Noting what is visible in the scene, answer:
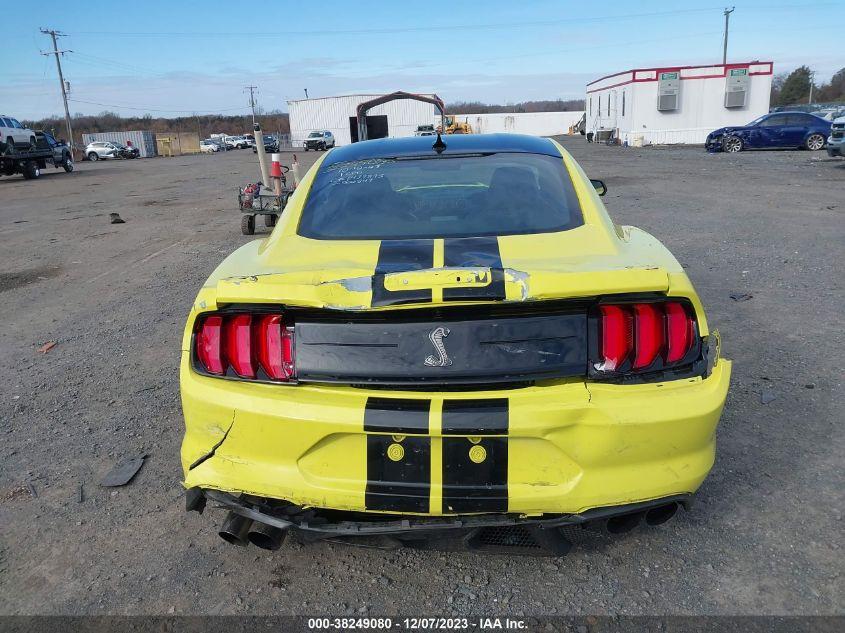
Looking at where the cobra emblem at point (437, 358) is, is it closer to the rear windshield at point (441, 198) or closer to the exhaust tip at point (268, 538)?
the rear windshield at point (441, 198)

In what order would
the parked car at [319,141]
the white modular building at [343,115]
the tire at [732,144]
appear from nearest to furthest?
1. the tire at [732,144]
2. the parked car at [319,141]
3. the white modular building at [343,115]

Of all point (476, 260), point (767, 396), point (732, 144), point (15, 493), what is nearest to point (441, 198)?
point (476, 260)

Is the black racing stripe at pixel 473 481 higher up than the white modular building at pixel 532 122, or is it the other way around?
the white modular building at pixel 532 122

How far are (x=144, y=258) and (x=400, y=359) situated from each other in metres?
7.87

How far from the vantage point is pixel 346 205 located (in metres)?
2.94

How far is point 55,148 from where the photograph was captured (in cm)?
2978

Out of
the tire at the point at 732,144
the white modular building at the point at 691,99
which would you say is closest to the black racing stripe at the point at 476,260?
the tire at the point at 732,144

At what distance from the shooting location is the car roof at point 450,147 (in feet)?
10.9

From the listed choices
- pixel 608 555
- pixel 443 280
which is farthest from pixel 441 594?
pixel 443 280

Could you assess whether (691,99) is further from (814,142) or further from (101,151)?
(101,151)

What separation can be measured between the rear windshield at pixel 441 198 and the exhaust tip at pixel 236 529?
1.16 metres

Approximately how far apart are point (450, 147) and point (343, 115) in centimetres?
6159

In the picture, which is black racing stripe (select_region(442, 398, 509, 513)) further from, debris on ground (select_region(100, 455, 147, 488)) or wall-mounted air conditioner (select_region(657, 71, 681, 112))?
wall-mounted air conditioner (select_region(657, 71, 681, 112))

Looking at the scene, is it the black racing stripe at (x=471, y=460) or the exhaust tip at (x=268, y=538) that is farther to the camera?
the exhaust tip at (x=268, y=538)
